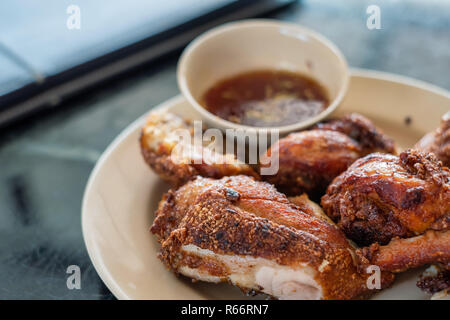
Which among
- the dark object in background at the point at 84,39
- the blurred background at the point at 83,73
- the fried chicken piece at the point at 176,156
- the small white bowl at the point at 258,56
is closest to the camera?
the fried chicken piece at the point at 176,156

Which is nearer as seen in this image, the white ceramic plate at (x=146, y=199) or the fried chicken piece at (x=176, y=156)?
the white ceramic plate at (x=146, y=199)

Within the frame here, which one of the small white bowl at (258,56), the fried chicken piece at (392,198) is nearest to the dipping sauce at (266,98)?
the small white bowl at (258,56)

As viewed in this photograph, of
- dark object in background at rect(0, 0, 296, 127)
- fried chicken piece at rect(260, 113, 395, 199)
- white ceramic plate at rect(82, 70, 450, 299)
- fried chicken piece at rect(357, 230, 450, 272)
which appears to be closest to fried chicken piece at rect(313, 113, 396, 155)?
fried chicken piece at rect(260, 113, 395, 199)

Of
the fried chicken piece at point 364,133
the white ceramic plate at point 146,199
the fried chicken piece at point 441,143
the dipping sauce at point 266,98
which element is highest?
the fried chicken piece at point 441,143

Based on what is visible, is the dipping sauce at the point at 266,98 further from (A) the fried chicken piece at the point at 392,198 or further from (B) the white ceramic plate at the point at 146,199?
(A) the fried chicken piece at the point at 392,198

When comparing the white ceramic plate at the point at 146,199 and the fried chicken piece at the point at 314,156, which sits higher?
the fried chicken piece at the point at 314,156

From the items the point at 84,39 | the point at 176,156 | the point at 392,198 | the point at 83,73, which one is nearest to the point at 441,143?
the point at 392,198
